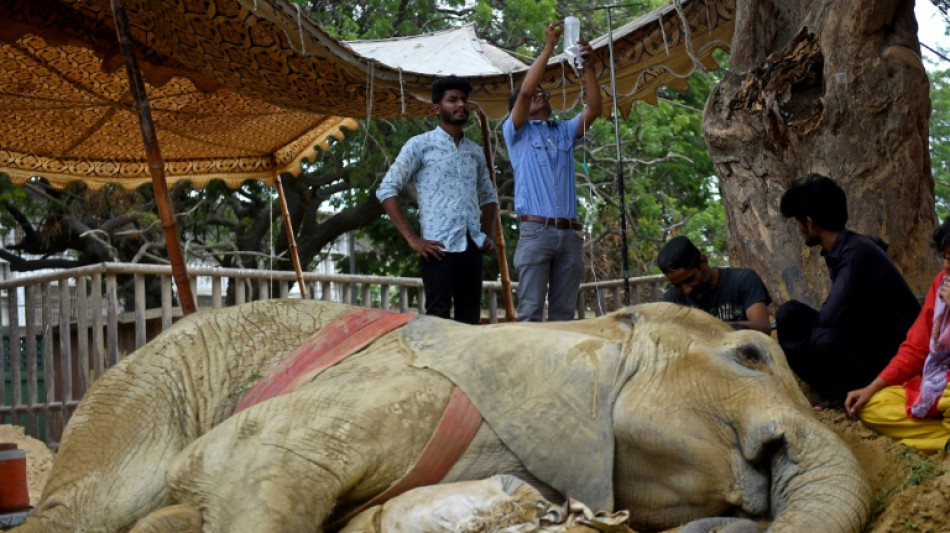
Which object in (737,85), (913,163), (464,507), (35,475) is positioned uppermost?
(737,85)

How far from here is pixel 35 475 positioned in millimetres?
8258

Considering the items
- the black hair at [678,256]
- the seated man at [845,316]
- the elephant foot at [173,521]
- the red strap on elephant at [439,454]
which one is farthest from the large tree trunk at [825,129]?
the elephant foot at [173,521]

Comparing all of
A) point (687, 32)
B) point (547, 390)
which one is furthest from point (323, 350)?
point (687, 32)

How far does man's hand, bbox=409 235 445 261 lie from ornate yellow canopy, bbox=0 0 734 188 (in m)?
1.22

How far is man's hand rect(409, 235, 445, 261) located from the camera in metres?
6.48

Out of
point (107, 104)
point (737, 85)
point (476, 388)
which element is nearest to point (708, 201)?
point (107, 104)

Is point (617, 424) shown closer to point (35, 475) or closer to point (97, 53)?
point (97, 53)

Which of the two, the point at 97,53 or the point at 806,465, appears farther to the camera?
the point at 97,53

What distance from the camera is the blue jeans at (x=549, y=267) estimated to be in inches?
256

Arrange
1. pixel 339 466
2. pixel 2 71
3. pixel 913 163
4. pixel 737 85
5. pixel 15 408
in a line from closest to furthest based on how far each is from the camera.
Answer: pixel 339 466 → pixel 913 163 → pixel 737 85 → pixel 2 71 → pixel 15 408

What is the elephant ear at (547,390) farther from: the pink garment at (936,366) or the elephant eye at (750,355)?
the pink garment at (936,366)

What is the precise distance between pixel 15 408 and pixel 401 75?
4.74m

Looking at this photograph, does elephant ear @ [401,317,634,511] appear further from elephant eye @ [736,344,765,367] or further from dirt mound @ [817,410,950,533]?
dirt mound @ [817,410,950,533]

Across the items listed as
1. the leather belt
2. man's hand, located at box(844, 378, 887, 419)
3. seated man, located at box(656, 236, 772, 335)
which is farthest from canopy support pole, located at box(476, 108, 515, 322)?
man's hand, located at box(844, 378, 887, 419)
